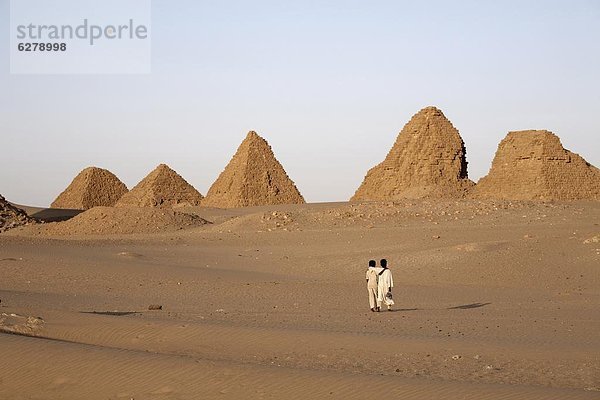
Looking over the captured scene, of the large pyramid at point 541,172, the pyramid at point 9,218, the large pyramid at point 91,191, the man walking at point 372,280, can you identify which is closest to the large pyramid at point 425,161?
the large pyramid at point 541,172

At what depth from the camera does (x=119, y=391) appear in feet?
27.6

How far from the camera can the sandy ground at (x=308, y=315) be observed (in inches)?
340

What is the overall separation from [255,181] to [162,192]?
10.1 metres

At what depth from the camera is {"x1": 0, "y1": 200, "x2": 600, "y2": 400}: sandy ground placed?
8.65 meters

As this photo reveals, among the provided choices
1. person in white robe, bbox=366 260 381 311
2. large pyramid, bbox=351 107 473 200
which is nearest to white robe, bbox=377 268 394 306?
person in white robe, bbox=366 260 381 311

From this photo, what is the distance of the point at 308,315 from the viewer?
49.5 ft

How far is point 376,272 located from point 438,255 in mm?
9900

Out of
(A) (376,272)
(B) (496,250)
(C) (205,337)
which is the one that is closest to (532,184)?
(B) (496,250)

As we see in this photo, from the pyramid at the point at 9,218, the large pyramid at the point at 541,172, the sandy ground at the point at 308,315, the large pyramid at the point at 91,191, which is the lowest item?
the sandy ground at the point at 308,315

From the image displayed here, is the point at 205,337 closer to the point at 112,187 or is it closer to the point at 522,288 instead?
the point at 522,288

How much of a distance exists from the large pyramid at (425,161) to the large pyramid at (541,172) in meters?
5.57

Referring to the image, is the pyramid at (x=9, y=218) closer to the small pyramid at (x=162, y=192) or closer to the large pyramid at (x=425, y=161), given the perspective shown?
the small pyramid at (x=162, y=192)

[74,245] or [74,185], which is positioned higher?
[74,185]

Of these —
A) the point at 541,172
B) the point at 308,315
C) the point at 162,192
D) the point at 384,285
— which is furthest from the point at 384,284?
the point at 162,192
